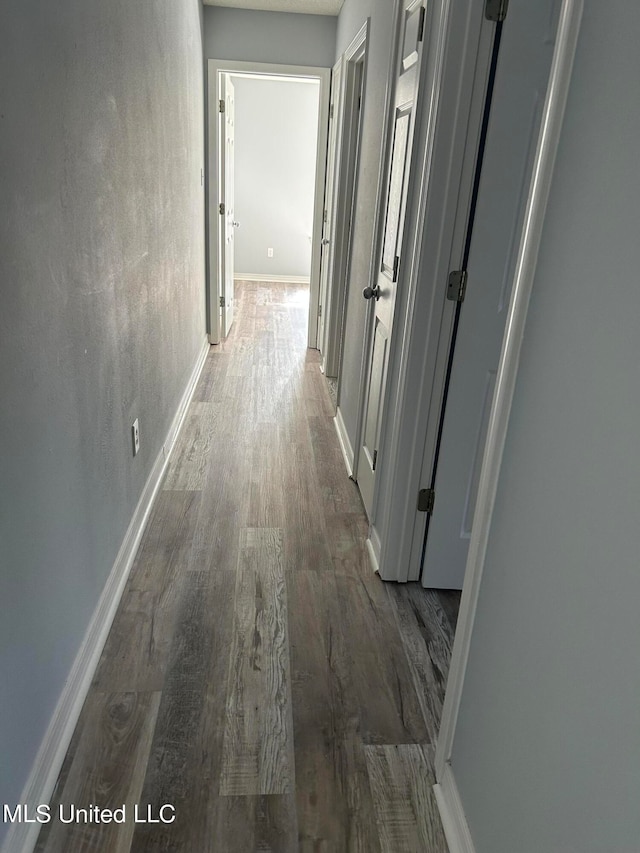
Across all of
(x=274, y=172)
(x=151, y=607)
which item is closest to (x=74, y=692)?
(x=151, y=607)

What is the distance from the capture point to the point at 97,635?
1.91 m

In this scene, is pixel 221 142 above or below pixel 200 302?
above

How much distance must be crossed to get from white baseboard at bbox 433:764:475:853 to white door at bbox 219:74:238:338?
436 centimetres

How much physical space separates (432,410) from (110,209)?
123 cm

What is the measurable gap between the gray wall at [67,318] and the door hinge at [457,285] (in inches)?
42.4

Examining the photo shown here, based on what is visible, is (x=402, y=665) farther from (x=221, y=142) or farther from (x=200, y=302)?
(x=221, y=142)

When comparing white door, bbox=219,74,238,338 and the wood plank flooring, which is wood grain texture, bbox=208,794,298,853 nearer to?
the wood plank flooring

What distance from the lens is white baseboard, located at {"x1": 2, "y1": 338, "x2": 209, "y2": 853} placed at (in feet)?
4.44

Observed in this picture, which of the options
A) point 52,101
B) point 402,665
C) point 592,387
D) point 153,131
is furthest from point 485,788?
point 153,131

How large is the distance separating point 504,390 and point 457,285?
33.3 inches

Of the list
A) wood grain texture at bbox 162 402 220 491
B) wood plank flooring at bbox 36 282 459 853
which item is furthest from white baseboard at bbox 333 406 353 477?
wood grain texture at bbox 162 402 220 491

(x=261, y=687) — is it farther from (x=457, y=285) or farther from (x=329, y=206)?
(x=329, y=206)

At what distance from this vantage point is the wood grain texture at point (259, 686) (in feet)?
5.19

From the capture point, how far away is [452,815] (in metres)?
1.45
